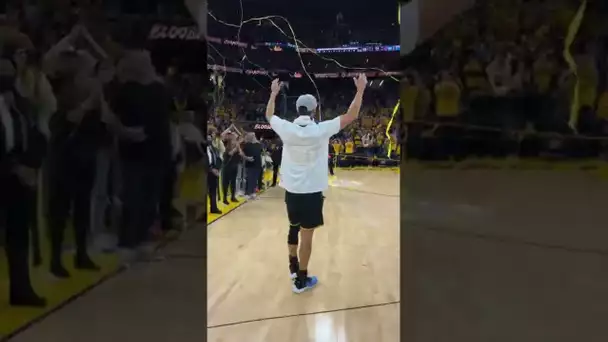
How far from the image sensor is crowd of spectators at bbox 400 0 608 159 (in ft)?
5.68

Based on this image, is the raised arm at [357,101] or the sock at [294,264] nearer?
the raised arm at [357,101]

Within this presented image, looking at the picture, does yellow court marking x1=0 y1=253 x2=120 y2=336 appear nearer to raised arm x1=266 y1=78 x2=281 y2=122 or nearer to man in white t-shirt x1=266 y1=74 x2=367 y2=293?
man in white t-shirt x1=266 y1=74 x2=367 y2=293

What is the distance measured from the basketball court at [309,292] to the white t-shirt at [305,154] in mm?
668

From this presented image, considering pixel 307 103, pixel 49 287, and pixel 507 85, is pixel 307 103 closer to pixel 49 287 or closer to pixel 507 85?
pixel 507 85

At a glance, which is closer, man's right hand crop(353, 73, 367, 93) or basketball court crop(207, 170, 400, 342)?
basketball court crop(207, 170, 400, 342)

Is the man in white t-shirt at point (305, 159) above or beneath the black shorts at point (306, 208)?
above

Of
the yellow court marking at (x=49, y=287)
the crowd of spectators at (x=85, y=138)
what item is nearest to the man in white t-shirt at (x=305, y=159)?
the crowd of spectators at (x=85, y=138)

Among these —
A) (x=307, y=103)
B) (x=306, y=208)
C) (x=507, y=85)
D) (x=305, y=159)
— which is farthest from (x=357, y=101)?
(x=507, y=85)

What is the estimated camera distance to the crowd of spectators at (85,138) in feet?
5.03

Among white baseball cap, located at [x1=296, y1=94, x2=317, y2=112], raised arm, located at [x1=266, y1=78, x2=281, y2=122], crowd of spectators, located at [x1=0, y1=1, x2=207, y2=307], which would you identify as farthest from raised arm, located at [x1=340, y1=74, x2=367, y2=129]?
crowd of spectators, located at [x1=0, y1=1, x2=207, y2=307]

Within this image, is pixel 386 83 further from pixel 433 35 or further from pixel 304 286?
pixel 433 35

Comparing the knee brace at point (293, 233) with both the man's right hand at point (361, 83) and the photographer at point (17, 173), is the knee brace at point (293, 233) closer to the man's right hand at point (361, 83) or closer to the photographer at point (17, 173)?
the man's right hand at point (361, 83)

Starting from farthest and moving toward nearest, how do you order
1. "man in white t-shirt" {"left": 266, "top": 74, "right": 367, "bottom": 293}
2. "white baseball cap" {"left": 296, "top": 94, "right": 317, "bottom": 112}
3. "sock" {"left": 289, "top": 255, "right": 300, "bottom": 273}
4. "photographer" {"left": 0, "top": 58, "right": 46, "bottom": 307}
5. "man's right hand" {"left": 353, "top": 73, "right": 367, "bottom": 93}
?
"sock" {"left": 289, "top": 255, "right": 300, "bottom": 273} < "white baseball cap" {"left": 296, "top": 94, "right": 317, "bottom": 112} < "man in white t-shirt" {"left": 266, "top": 74, "right": 367, "bottom": 293} < "man's right hand" {"left": 353, "top": 73, "right": 367, "bottom": 93} < "photographer" {"left": 0, "top": 58, "right": 46, "bottom": 307}

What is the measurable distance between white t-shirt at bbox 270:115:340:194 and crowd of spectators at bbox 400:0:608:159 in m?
1.07
